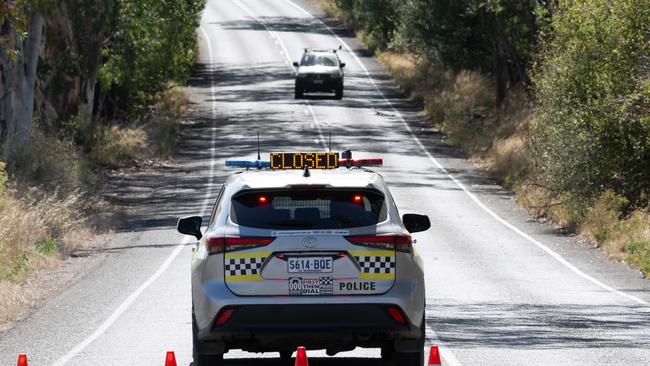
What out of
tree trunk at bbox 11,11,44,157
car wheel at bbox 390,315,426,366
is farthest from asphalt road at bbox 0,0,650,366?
tree trunk at bbox 11,11,44,157

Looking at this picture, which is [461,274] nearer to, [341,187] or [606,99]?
[606,99]

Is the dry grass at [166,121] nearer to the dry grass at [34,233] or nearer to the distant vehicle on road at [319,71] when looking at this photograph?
the distant vehicle on road at [319,71]

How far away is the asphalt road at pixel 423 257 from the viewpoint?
554 inches

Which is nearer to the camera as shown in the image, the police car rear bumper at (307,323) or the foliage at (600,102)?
the police car rear bumper at (307,323)

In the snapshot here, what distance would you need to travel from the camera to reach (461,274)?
22.6 meters

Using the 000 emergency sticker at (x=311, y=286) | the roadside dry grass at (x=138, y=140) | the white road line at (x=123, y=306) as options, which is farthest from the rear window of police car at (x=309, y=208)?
the roadside dry grass at (x=138, y=140)

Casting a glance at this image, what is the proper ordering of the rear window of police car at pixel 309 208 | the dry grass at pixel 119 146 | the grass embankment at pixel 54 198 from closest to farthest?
the rear window of police car at pixel 309 208 → the grass embankment at pixel 54 198 → the dry grass at pixel 119 146

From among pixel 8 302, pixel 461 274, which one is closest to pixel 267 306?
pixel 8 302

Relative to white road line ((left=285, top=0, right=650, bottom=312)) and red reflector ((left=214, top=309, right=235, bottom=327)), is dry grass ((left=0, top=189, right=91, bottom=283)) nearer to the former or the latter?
white road line ((left=285, top=0, right=650, bottom=312))

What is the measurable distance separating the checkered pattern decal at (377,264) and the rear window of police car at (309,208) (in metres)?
0.27

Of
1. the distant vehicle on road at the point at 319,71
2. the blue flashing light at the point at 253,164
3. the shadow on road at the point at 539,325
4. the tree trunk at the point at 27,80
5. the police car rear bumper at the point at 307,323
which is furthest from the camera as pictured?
the distant vehicle on road at the point at 319,71

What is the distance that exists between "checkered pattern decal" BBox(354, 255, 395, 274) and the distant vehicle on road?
48.5 metres

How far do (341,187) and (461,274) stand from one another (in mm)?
11897

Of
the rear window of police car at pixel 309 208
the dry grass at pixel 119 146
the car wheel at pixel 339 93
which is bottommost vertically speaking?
the car wheel at pixel 339 93
